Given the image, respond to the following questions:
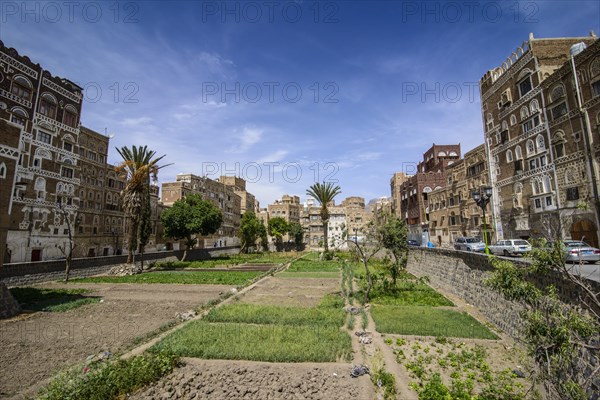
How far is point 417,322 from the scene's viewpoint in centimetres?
1459

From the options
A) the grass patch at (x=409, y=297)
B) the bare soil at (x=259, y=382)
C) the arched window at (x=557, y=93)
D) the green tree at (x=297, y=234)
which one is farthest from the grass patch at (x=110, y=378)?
the green tree at (x=297, y=234)

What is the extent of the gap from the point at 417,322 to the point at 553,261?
928 cm

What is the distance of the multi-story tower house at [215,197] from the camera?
70.8 metres

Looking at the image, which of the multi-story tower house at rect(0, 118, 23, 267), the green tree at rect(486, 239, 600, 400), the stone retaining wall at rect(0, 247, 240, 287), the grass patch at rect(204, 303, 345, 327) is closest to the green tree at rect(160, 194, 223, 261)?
the stone retaining wall at rect(0, 247, 240, 287)

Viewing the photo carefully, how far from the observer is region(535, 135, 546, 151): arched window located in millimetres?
32947

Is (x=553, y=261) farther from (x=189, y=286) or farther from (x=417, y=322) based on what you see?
(x=189, y=286)

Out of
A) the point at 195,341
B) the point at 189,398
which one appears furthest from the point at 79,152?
the point at 189,398

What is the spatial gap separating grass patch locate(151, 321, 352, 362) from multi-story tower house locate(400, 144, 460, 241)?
53.0 meters

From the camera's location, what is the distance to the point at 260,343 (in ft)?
39.0

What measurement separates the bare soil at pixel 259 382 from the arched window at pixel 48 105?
155ft

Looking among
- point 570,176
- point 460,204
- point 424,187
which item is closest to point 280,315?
point 570,176

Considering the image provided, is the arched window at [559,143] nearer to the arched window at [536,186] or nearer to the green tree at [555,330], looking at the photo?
the arched window at [536,186]

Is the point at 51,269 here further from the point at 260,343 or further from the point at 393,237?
the point at 393,237

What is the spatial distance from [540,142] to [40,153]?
61.7m
